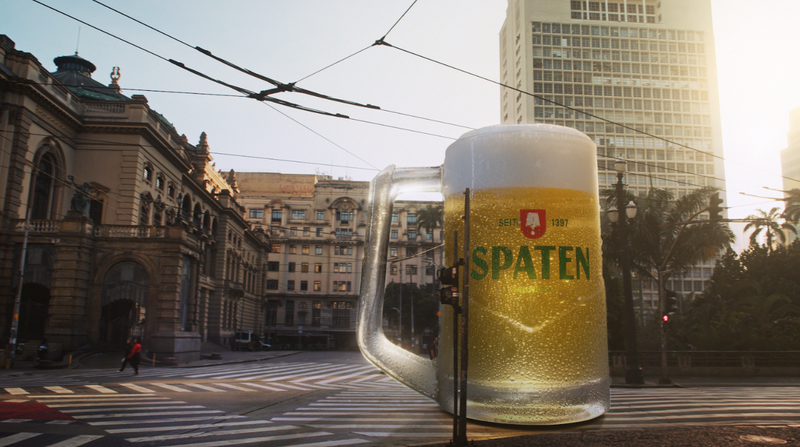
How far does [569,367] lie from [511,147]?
2.61 feet

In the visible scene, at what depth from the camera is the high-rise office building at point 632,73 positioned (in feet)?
251

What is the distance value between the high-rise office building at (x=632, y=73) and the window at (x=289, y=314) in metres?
40.4

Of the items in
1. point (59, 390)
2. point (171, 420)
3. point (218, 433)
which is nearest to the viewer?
point (218, 433)

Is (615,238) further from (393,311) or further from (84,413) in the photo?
(393,311)

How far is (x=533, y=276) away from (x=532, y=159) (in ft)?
1.40

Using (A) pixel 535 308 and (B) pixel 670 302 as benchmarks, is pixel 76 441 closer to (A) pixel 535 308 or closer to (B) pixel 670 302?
(A) pixel 535 308

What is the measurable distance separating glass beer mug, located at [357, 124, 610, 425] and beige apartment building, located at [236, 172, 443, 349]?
62164mm

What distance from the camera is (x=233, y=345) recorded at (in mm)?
47125

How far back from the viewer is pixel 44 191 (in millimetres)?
26688

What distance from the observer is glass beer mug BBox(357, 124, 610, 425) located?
1819 millimetres

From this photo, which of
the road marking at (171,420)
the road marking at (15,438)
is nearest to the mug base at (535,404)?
the road marking at (171,420)

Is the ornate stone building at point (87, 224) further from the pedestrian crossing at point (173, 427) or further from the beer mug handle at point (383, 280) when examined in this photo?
the beer mug handle at point (383, 280)

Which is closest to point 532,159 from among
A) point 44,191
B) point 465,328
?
point 465,328

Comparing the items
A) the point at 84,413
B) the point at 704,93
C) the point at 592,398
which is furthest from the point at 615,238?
the point at 704,93
